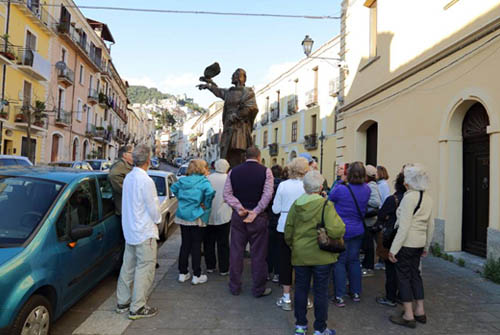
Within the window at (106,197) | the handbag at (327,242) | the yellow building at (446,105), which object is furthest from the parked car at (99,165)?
the handbag at (327,242)

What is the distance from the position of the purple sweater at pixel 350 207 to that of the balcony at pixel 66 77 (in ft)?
85.1

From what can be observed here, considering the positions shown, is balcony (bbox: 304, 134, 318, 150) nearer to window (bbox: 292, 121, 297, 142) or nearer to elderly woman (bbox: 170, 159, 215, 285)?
window (bbox: 292, 121, 297, 142)

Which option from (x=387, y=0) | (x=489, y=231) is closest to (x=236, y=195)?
(x=489, y=231)

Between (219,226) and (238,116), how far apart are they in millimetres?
2210

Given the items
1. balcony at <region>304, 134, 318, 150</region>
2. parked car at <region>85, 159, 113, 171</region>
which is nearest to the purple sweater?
parked car at <region>85, 159, 113, 171</region>

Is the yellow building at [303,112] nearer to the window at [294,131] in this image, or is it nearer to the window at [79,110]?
the window at [294,131]

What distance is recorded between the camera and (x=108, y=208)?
4.45 metres

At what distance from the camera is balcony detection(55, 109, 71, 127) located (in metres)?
25.0

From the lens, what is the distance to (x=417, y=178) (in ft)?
12.3

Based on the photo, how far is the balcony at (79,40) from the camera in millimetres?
24406

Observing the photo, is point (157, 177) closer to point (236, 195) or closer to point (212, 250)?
point (212, 250)

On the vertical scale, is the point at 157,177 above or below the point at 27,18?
below

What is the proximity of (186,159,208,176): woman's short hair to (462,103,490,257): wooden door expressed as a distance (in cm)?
507

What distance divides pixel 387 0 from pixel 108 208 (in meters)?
9.07
